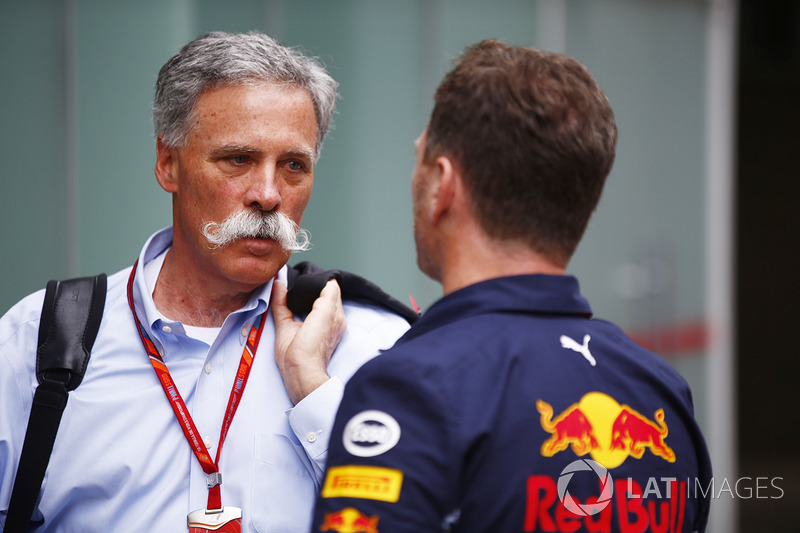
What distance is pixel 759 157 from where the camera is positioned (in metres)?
10.5

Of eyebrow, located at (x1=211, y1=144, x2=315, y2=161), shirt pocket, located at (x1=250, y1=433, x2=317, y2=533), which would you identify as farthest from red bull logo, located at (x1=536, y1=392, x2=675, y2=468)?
eyebrow, located at (x1=211, y1=144, x2=315, y2=161)

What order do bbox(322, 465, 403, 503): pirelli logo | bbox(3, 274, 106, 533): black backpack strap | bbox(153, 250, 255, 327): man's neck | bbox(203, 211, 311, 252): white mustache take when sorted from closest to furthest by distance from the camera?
1. bbox(322, 465, 403, 503): pirelli logo
2. bbox(3, 274, 106, 533): black backpack strap
3. bbox(203, 211, 311, 252): white mustache
4. bbox(153, 250, 255, 327): man's neck

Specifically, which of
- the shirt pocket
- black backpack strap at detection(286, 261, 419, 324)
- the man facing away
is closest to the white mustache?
black backpack strap at detection(286, 261, 419, 324)

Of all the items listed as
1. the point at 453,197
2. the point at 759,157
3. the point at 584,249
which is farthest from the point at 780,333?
the point at 453,197

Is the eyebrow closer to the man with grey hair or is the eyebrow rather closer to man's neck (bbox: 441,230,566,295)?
the man with grey hair

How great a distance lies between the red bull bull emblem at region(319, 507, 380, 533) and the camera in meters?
1.28

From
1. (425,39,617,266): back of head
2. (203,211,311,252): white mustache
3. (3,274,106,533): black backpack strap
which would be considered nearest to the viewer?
(425,39,617,266): back of head

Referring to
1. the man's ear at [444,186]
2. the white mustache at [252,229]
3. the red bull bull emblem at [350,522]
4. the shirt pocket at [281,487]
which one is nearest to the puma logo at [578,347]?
the man's ear at [444,186]

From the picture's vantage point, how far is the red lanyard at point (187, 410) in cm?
190

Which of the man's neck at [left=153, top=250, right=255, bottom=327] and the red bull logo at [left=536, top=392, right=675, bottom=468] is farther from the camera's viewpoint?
the man's neck at [left=153, top=250, right=255, bottom=327]

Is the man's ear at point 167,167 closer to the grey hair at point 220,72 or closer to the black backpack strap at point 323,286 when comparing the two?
the grey hair at point 220,72

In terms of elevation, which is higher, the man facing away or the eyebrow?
the eyebrow

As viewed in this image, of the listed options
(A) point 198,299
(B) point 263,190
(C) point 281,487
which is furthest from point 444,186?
(A) point 198,299

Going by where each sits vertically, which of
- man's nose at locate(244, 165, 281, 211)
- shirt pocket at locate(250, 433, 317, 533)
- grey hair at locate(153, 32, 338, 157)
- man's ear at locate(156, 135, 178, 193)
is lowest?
shirt pocket at locate(250, 433, 317, 533)
